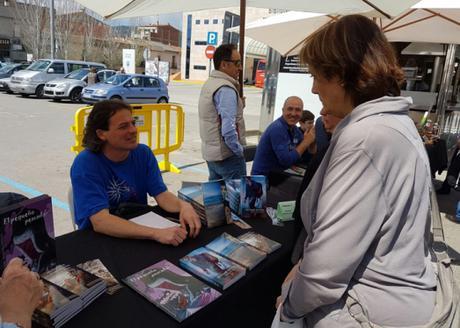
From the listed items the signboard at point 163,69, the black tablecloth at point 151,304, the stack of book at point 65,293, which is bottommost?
the black tablecloth at point 151,304

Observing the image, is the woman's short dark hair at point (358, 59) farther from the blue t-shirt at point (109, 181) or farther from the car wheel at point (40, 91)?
the car wheel at point (40, 91)

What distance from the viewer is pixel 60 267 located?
1.52 metres

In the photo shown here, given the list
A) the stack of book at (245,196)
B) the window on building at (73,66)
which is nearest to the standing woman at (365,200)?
the stack of book at (245,196)

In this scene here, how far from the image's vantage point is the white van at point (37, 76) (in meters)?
15.0

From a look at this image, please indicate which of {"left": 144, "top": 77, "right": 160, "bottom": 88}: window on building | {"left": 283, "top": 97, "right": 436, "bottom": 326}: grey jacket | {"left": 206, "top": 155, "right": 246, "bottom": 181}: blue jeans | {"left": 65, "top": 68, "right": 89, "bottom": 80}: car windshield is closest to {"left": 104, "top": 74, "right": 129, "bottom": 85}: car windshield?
{"left": 144, "top": 77, "right": 160, "bottom": 88}: window on building

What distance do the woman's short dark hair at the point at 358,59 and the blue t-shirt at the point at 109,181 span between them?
1.46 metres

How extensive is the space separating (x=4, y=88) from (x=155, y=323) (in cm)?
1940

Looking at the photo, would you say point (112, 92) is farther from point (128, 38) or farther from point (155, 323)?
point (128, 38)

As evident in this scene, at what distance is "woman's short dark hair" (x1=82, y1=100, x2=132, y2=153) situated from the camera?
2.24 metres

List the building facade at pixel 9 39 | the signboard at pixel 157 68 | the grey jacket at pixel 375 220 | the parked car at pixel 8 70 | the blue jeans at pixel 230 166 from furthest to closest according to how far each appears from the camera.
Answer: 1. the building facade at pixel 9 39
2. the signboard at pixel 157 68
3. the parked car at pixel 8 70
4. the blue jeans at pixel 230 166
5. the grey jacket at pixel 375 220

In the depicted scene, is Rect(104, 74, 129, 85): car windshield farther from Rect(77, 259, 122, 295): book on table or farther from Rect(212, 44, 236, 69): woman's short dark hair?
Rect(77, 259, 122, 295): book on table

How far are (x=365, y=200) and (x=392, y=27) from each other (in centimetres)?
455

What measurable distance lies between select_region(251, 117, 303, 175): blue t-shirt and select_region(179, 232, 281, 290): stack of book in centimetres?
137

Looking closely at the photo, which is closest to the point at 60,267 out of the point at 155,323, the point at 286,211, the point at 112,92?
the point at 155,323
